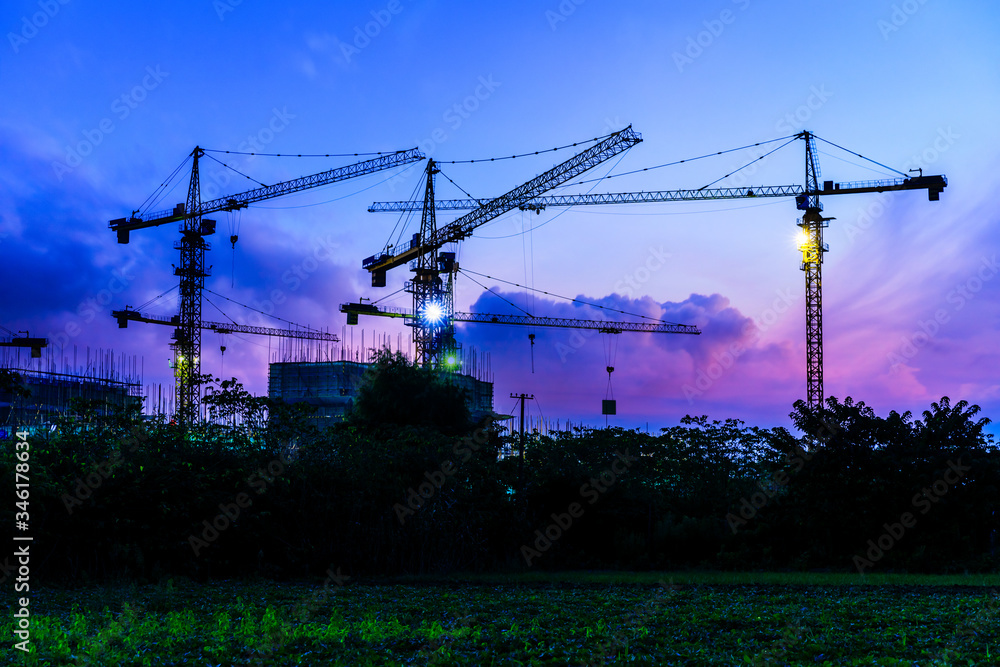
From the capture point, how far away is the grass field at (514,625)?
42.0 ft

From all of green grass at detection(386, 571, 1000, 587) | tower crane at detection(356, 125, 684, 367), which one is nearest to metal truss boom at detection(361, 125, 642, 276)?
tower crane at detection(356, 125, 684, 367)

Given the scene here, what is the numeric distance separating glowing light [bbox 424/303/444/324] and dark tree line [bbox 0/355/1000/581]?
57498mm

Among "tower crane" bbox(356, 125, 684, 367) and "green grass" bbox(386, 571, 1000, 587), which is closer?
"green grass" bbox(386, 571, 1000, 587)

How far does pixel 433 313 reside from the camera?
95.6 meters

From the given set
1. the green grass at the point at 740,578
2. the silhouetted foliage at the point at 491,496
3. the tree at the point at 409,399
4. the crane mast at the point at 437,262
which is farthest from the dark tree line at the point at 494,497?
the crane mast at the point at 437,262

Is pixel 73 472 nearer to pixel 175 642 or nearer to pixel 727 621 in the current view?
pixel 175 642

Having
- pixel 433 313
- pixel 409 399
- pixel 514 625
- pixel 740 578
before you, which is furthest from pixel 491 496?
pixel 433 313

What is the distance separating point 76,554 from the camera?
22.5 meters

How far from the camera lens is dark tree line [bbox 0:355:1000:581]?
2359 cm

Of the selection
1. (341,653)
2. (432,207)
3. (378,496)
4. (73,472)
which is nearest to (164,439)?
(73,472)

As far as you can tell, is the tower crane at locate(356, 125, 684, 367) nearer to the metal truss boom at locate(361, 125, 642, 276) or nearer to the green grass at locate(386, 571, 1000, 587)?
the metal truss boom at locate(361, 125, 642, 276)

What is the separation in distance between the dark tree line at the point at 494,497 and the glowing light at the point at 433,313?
57.5 m

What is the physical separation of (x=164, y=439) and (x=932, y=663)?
2017 cm

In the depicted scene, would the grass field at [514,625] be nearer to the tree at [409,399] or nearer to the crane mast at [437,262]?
the tree at [409,399]
